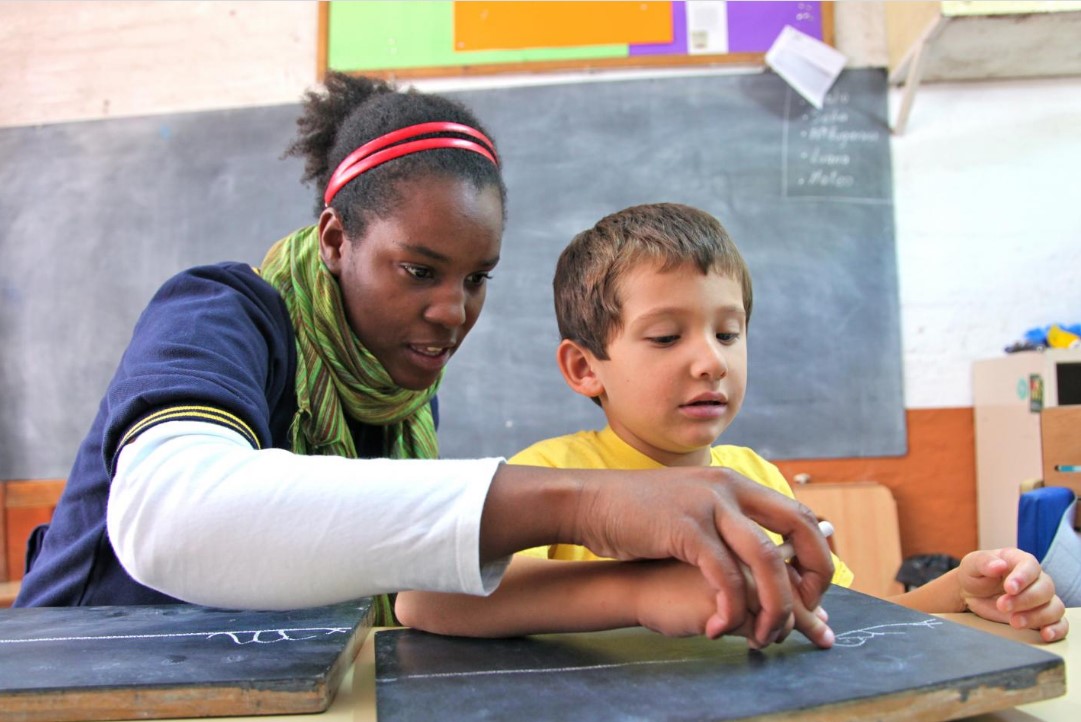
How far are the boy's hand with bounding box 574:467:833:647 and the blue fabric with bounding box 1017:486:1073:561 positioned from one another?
120 centimetres

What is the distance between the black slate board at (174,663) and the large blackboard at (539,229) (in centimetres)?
225

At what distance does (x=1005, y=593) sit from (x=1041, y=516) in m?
0.92

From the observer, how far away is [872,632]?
2.01ft

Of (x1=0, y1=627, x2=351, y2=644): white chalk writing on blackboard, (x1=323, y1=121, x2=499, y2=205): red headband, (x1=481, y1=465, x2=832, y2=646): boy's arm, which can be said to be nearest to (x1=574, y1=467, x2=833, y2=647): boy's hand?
(x1=481, y1=465, x2=832, y2=646): boy's arm

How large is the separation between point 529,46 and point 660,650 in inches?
114

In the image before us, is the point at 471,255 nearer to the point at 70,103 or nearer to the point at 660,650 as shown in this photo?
the point at 660,650

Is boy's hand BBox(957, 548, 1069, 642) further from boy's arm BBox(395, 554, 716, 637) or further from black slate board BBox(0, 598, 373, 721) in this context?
black slate board BBox(0, 598, 373, 721)

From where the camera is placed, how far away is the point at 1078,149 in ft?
10.1

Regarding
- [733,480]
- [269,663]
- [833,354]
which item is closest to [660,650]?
[733,480]

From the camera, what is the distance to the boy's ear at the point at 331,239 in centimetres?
127

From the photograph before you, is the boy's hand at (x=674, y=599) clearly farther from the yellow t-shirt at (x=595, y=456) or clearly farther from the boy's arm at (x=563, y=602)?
the yellow t-shirt at (x=595, y=456)

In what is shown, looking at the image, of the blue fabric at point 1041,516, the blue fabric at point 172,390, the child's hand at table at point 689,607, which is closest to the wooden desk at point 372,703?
the child's hand at table at point 689,607

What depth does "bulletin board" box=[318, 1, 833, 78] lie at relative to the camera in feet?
10.1

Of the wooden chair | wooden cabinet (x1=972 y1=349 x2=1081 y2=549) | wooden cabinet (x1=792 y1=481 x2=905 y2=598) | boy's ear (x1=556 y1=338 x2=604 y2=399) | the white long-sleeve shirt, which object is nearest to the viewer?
the white long-sleeve shirt
